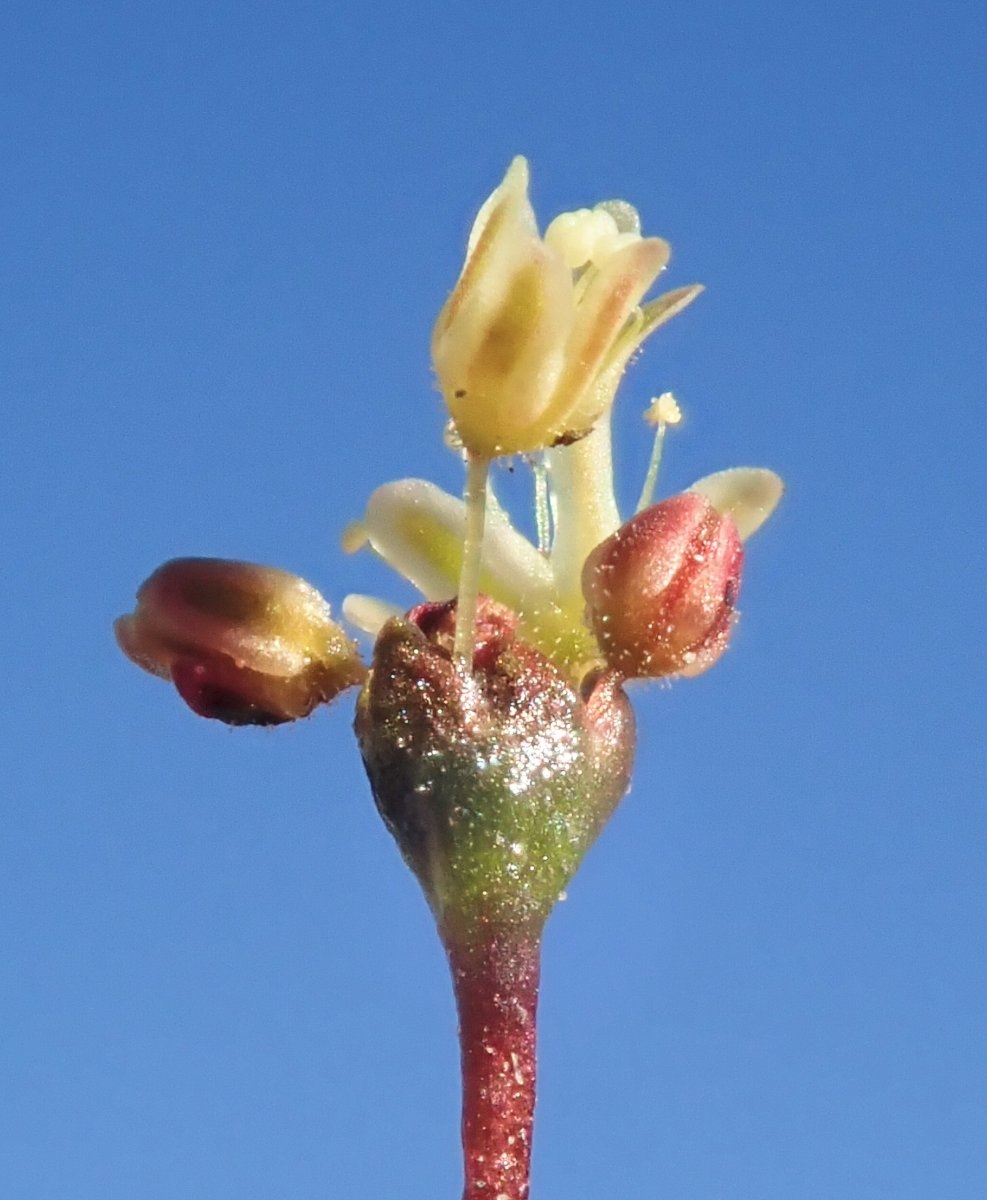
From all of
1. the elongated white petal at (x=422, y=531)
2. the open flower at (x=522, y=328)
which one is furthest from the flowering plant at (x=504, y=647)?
the elongated white petal at (x=422, y=531)

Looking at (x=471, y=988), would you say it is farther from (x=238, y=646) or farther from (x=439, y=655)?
(x=238, y=646)

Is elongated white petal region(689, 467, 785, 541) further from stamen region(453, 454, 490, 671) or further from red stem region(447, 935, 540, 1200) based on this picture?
red stem region(447, 935, 540, 1200)

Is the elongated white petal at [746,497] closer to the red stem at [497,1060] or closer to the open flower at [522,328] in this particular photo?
the open flower at [522,328]

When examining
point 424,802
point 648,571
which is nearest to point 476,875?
point 424,802

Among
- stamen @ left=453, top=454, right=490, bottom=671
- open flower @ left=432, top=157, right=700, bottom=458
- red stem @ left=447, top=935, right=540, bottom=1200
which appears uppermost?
open flower @ left=432, top=157, right=700, bottom=458

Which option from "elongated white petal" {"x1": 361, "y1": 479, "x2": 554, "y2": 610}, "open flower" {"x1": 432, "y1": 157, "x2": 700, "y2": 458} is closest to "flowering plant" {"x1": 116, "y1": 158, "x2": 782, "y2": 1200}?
"open flower" {"x1": 432, "y1": 157, "x2": 700, "y2": 458}

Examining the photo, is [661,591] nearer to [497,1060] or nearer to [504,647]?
[504,647]

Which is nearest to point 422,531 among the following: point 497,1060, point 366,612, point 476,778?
point 366,612
